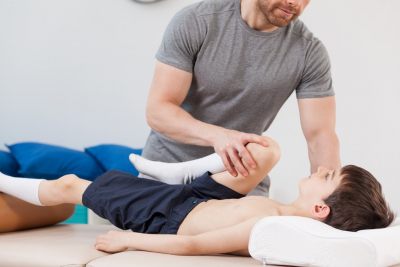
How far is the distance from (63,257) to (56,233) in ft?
1.52

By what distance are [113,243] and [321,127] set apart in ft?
3.09

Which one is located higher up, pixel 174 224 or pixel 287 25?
pixel 287 25

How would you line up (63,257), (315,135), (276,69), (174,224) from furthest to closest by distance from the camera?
(315,135), (276,69), (174,224), (63,257)

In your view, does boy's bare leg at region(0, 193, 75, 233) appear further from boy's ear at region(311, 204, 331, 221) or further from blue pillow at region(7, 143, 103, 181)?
blue pillow at region(7, 143, 103, 181)

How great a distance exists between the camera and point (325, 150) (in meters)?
1.80

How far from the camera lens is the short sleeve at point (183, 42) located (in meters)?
1.67

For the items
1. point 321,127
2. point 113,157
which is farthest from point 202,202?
point 113,157

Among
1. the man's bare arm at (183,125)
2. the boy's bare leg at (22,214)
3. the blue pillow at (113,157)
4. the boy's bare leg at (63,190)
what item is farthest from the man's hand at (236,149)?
the blue pillow at (113,157)

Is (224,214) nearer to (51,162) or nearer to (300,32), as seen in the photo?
(300,32)

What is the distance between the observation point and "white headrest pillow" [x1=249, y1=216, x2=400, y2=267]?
3.23 ft

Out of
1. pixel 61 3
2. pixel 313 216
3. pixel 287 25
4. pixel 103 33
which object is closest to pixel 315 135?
pixel 287 25

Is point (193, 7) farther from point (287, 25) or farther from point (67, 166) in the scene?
point (67, 166)

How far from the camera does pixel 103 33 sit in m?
3.54

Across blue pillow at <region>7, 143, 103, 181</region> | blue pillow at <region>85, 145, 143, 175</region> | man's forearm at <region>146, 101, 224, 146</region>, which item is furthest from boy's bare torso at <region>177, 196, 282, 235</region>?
blue pillow at <region>7, 143, 103, 181</region>
